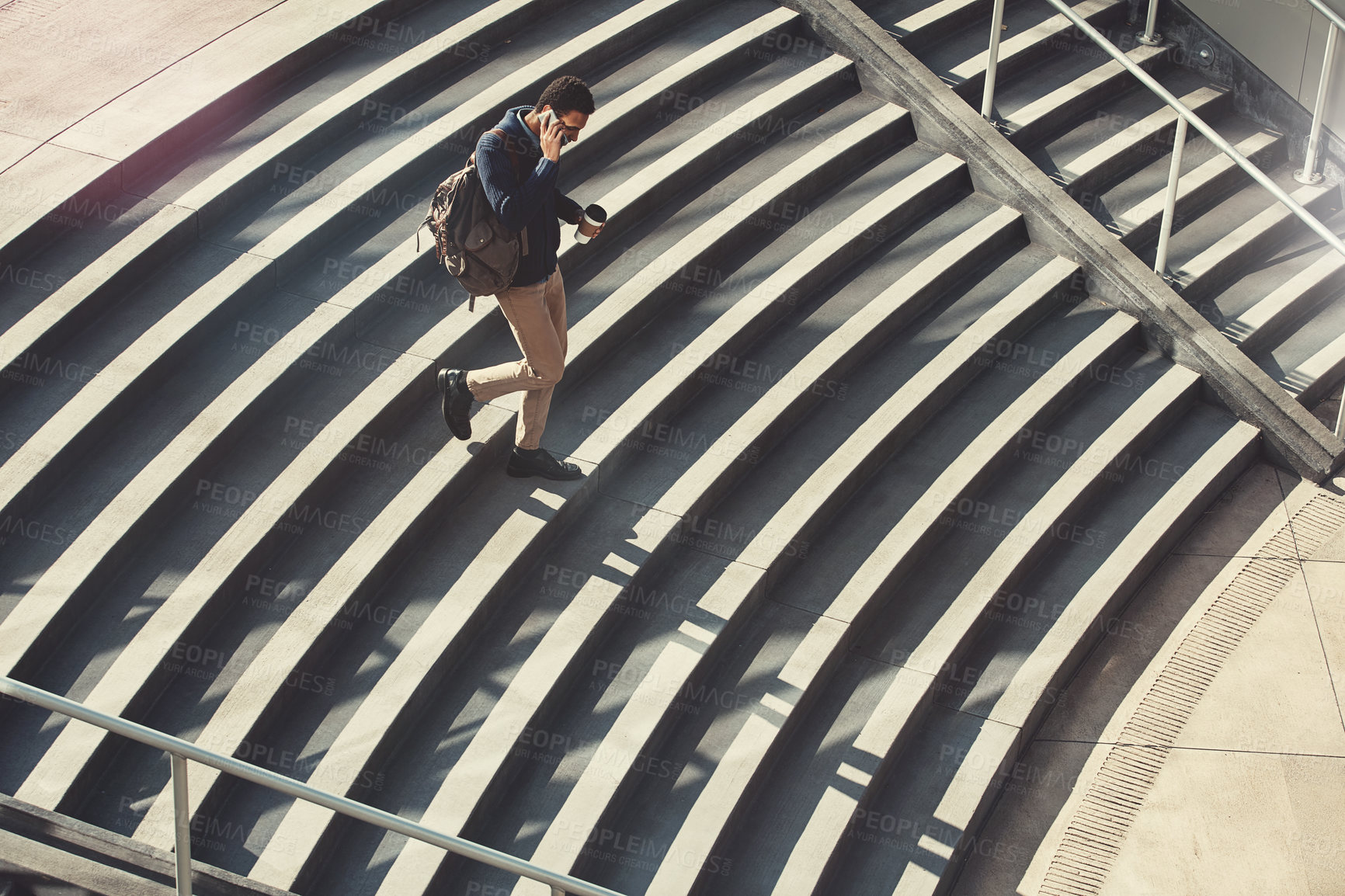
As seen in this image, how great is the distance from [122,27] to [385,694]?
16.1 ft

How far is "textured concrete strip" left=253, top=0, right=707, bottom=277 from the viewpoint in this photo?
704cm

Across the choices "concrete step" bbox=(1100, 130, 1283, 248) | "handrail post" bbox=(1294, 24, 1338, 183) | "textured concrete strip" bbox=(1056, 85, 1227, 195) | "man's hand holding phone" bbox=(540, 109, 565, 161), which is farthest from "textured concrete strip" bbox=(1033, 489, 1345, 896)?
"man's hand holding phone" bbox=(540, 109, 565, 161)

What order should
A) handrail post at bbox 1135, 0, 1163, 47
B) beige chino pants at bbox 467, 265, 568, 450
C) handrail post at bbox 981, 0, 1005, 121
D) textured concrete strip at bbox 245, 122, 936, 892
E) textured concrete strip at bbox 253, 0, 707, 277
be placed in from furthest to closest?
handrail post at bbox 1135, 0, 1163, 47, handrail post at bbox 981, 0, 1005, 121, textured concrete strip at bbox 253, 0, 707, 277, beige chino pants at bbox 467, 265, 568, 450, textured concrete strip at bbox 245, 122, 936, 892

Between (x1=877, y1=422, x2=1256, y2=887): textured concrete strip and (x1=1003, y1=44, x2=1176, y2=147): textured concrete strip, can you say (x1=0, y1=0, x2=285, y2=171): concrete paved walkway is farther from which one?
(x1=877, y1=422, x2=1256, y2=887): textured concrete strip

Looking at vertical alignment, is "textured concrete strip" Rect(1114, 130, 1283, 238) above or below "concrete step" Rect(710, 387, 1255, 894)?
above

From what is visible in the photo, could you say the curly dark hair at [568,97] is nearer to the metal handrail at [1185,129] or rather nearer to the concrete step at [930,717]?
the concrete step at [930,717]

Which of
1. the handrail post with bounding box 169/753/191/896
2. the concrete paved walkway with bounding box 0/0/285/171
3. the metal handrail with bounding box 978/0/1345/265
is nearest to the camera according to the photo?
the handrail post with bounding box 169/753/191/896

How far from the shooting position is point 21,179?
6922 mm

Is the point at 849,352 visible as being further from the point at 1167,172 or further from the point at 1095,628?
the point at 1167,172

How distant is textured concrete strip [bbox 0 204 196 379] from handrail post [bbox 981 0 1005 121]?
5.27 metres

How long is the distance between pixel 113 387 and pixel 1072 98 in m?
6.88

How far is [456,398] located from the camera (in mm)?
6328

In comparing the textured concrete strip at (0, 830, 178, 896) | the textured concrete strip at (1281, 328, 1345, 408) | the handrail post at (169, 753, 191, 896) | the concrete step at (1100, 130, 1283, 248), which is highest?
the concrete step at (1100, 130, 1283, 248)

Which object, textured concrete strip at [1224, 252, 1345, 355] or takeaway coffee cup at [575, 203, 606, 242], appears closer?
takeaway coffee cup at [575, 203, 606, 242]
